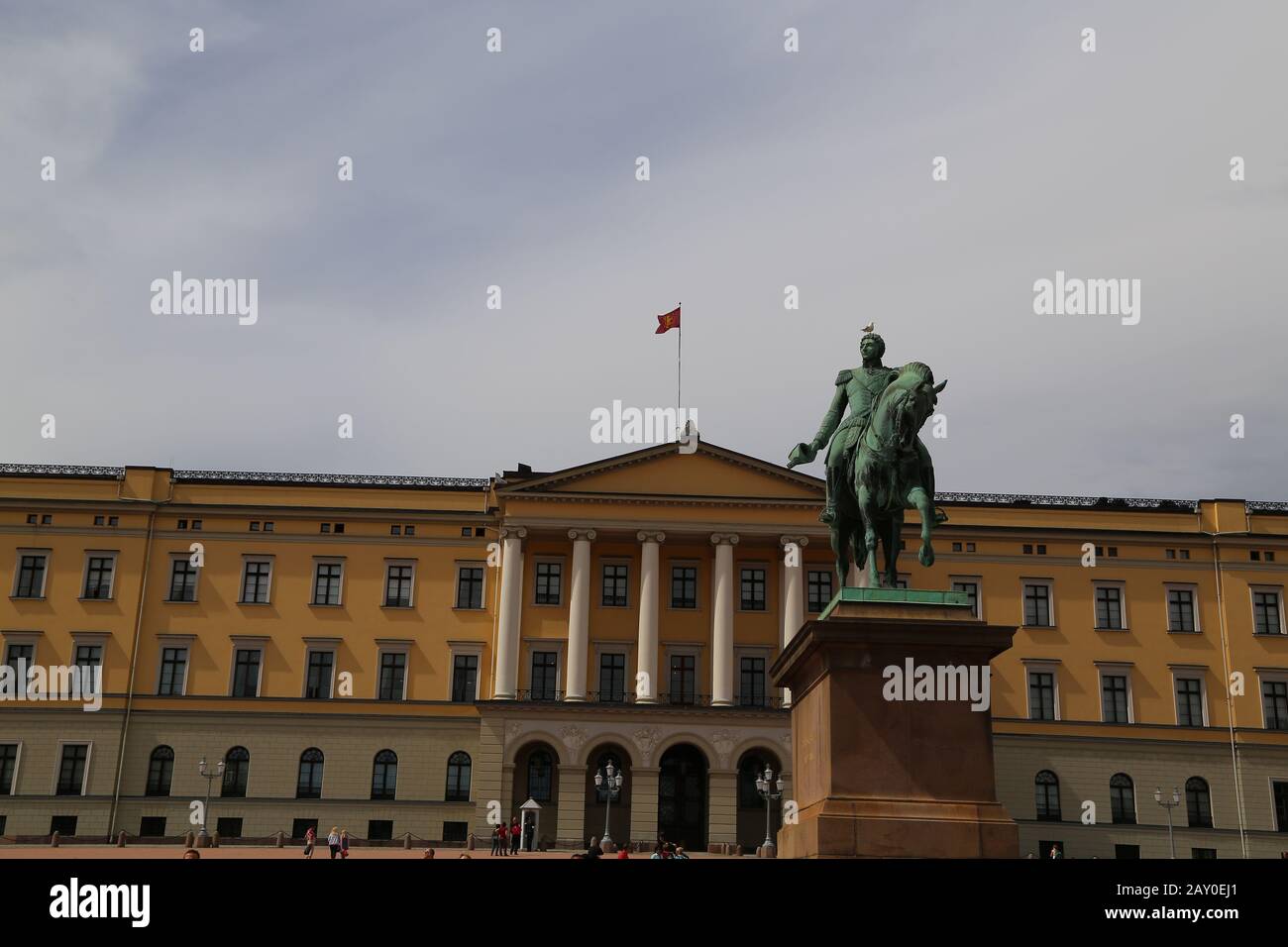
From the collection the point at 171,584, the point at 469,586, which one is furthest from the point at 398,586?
the point at 171,584

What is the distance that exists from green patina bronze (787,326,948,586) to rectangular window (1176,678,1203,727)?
4361cm

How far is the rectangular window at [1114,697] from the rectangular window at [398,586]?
88.0 ft

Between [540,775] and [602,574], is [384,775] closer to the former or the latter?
[540,775]

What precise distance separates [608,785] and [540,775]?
566 centimetres

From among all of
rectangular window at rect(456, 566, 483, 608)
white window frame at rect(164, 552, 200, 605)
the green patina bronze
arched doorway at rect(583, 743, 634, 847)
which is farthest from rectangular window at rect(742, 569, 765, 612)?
the green patina bronze

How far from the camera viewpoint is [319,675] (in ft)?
179

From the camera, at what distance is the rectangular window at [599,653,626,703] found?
177 feet

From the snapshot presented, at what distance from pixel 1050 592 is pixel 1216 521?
8066 mm

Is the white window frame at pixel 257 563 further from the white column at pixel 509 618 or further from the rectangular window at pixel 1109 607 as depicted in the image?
the rectangular window at pixel 1109 607

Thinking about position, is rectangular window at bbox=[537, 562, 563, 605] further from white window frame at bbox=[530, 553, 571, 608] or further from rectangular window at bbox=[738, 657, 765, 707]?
rectangular window at bbox=[738, 657, 765, 707]

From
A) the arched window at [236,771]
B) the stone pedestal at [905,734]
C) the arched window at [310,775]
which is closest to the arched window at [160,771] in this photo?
the arched window at [236,771]

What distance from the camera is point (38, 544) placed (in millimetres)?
54719

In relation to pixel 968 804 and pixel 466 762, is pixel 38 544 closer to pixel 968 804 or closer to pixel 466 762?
pixel 466 762
